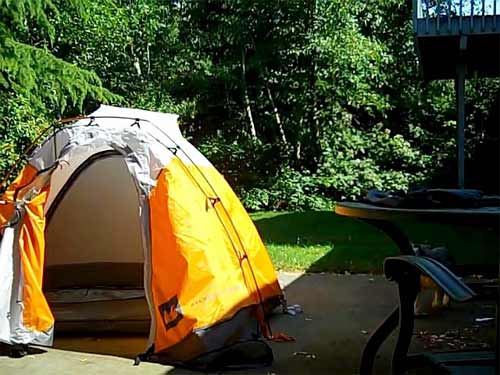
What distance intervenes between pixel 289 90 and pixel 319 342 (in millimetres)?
8210

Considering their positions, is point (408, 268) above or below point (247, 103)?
below

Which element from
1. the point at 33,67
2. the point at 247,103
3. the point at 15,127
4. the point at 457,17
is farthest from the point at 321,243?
the point at 15,127

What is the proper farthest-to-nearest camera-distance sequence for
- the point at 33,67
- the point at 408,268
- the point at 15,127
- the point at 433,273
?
the point at 15,127 → the point at 33,67 → the point at 408,268 → the point at 433,273

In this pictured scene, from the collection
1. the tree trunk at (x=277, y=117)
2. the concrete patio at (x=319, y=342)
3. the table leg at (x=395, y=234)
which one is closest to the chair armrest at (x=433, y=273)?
the table leg at (x=395, y=234)

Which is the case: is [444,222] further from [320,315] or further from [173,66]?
[173,66]

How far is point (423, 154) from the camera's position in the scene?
1194cm

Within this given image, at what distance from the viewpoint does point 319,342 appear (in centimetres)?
436

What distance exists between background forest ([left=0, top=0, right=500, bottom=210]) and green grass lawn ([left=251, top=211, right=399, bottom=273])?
1.35 m

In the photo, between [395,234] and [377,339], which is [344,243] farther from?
[377,339]

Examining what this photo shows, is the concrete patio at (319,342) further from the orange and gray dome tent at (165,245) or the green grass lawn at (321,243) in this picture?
the green grass lawn at (321,243)

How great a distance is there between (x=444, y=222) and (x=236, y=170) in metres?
9.41

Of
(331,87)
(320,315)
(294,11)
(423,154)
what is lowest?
(320,315)

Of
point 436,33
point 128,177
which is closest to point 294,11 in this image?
point 436,33

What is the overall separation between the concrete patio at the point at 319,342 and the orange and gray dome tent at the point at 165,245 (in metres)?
0.18
